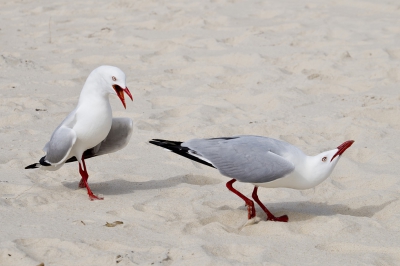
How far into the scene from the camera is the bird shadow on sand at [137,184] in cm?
450

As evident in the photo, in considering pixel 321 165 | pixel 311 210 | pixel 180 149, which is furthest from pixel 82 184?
pixel 321 165

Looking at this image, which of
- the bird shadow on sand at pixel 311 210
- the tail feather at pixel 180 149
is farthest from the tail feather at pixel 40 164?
the bird shadow on sand at pixel 311 210

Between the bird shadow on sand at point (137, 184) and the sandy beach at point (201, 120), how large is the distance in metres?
0.01

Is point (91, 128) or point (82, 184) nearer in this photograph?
point (91, 128)

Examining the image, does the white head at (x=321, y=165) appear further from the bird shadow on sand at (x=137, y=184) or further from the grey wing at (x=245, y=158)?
the bird shadow on sand at (x=137, y=184)

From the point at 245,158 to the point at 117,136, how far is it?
3.63ft

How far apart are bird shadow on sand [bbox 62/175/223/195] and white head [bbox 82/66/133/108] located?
2.02 feet

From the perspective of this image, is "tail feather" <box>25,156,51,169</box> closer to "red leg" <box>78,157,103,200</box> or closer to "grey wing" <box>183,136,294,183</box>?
"red leg" <box>78,157,103,200</box>

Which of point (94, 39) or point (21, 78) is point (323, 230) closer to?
point (21, 78)

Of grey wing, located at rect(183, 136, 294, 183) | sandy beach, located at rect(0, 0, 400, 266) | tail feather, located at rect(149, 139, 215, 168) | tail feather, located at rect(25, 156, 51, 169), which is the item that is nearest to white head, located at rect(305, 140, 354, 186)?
Answer: grey wing, located at rect(183, 136, 294, 183)

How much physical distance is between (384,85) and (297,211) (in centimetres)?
265

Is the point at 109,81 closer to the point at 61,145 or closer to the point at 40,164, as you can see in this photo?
the point at 61,145

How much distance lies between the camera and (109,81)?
13.9ft

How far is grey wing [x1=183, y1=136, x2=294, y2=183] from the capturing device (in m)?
3.77
